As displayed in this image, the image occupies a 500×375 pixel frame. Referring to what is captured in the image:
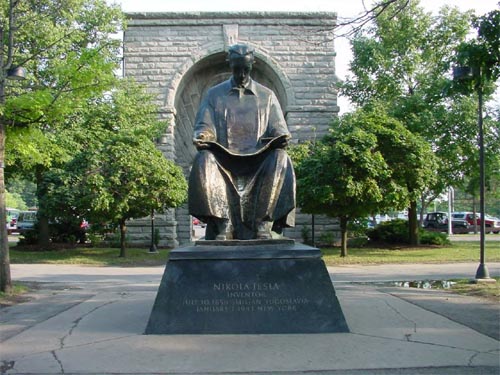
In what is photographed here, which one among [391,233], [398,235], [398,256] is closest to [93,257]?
[398,256]

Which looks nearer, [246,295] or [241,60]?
[246,295]

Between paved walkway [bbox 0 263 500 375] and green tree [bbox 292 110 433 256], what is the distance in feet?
31.9

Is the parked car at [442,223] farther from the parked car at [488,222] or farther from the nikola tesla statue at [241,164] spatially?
the nikola tesla statue at [241,164]

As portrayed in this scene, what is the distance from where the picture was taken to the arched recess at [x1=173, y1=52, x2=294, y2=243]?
26.1 metres

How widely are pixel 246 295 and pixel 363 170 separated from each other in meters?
13.1

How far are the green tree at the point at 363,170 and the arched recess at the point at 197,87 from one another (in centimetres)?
660

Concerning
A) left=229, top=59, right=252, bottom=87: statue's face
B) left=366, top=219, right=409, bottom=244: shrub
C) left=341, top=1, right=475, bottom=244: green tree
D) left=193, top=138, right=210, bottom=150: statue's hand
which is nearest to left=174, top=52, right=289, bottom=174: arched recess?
left=341, top=1, right=475, bottom=244: green tree

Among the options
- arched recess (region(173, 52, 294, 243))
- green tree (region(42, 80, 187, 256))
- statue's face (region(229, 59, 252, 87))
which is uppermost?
arched recess (region(173, 52, 294, 243))

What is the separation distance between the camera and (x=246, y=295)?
5859 millimetres

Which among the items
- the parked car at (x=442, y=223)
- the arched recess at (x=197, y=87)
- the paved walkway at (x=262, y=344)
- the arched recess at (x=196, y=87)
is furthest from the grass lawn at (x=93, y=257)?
the parked car at (x=442, y=223)

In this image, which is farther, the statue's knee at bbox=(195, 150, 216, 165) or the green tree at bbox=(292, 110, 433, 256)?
the green tree at bbox=(292, 110, 433, 256)

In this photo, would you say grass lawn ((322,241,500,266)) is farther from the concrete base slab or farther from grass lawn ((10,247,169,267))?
the concrete base slab

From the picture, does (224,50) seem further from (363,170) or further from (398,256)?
(398,256)

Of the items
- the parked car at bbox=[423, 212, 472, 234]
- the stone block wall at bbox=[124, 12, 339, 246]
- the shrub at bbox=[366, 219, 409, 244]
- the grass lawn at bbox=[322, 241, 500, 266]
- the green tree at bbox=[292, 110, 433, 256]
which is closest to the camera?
the grass lawn at bbox=[322, 241, 500, 266]
